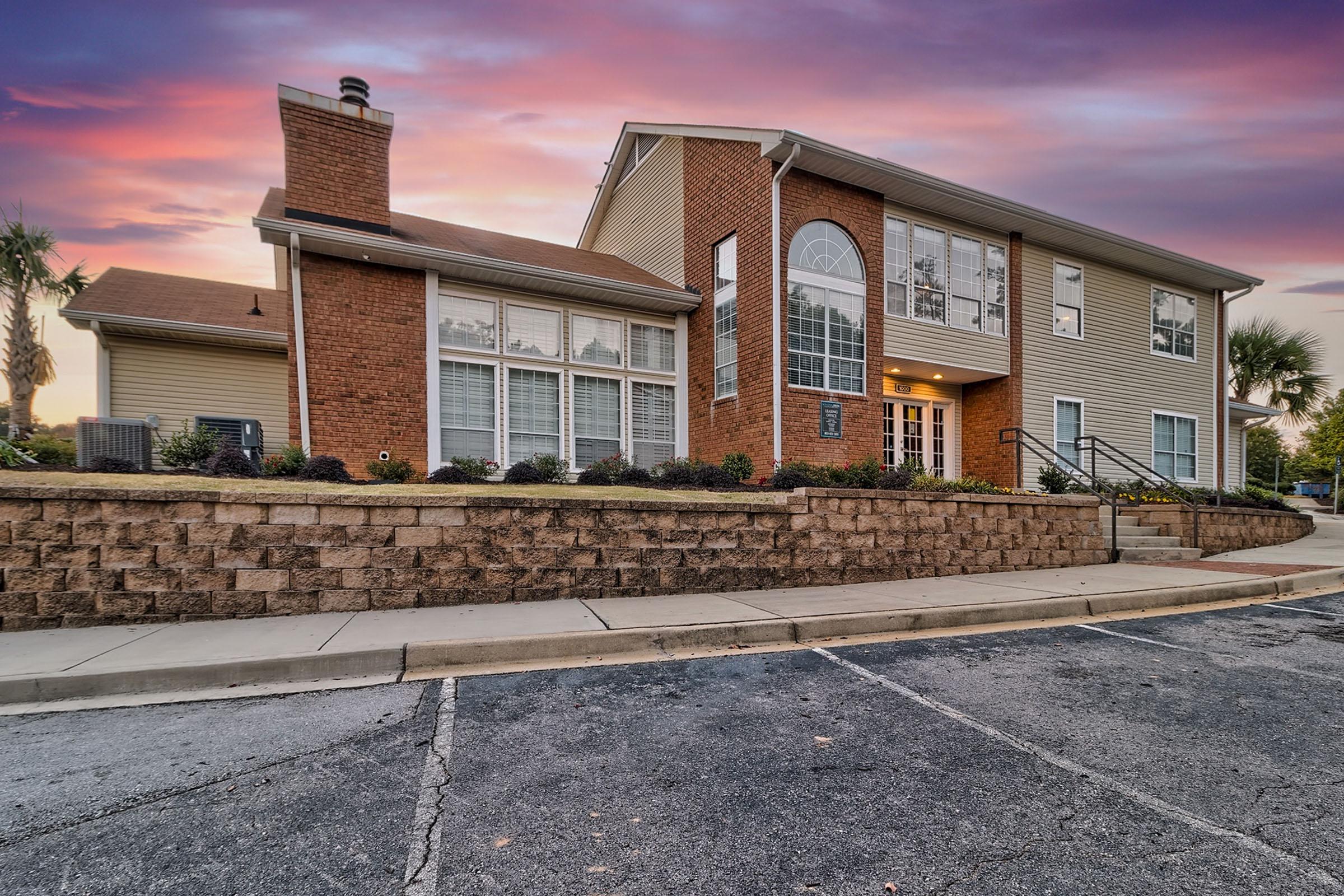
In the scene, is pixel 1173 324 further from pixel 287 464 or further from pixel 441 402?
pixel 287 464

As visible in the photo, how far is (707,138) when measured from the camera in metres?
13.6

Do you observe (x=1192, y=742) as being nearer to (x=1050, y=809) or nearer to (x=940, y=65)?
(x=1050, y=809)

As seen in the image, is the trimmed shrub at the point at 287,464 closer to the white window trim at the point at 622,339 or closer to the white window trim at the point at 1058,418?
the white window trim at the point at 622,339

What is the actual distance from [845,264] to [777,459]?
4466 mm

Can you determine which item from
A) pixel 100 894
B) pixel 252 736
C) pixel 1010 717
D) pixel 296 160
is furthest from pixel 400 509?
pixel 296 160

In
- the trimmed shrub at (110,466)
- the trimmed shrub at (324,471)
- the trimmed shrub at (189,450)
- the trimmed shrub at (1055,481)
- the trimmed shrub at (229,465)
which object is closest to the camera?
the trimmed shrub at (110,466)

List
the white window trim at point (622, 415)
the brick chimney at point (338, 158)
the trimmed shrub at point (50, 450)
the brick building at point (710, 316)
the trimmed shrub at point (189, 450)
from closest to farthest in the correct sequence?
the trimmed shrub at point (189, 450) < the trimmed shrub at point (50, 450) < the brick chimney at point (338, 158) < the brick building at point (710, 316) < the white window trim at point (622, 415)

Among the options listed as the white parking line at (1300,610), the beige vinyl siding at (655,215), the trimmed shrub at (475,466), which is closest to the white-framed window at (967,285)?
the beige vinyl siding at (655,215)

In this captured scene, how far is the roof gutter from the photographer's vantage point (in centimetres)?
1006

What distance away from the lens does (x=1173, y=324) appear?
17750mm

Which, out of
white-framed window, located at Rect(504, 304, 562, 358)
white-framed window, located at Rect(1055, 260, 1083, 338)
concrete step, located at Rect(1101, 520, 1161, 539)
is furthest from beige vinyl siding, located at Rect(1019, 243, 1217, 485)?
white-framed window, located at Rect(504, 304, 562, 358)

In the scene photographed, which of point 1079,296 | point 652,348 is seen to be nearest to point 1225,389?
point 1079,296

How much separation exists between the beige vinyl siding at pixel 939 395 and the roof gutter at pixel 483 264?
5.15m

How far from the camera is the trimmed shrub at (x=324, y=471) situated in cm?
870
